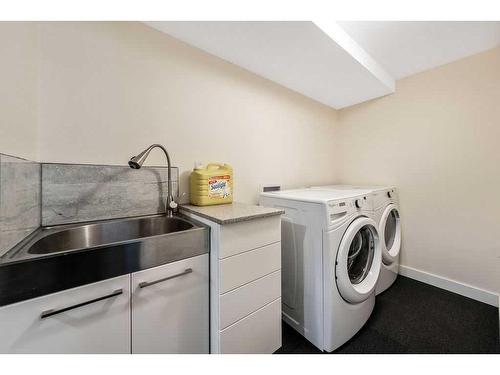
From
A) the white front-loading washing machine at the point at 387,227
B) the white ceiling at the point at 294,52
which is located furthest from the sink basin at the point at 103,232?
the white front-loading washing machine at the point at 387,227

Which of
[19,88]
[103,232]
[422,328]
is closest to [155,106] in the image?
[19,88]

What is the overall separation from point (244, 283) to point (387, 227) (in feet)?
5.36

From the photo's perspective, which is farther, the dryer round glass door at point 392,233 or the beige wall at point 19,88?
the dryer round glass door at point 392,233

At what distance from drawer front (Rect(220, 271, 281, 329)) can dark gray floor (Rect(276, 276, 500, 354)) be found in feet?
1.30

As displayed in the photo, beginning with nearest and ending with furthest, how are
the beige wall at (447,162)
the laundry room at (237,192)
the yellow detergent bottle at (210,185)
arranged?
1. the laundry room at (237,192)
2. the yellow detergent bottle at (210,185)
3. the beige wall at (447,162)

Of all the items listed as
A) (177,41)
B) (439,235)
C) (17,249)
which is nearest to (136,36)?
(177,41)

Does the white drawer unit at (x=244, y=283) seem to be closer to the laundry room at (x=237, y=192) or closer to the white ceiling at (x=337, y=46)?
the laundry room at (x=237, y=192)

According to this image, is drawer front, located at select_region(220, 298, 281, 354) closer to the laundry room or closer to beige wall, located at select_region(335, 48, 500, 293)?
the laundry room

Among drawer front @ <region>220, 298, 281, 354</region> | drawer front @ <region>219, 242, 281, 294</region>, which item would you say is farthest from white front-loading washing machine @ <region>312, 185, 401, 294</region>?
drawer front @ <region>220, 298, 281, 354</region>

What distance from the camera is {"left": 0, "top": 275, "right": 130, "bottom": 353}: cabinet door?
25.2 inches

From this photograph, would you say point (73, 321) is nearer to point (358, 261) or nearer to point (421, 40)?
point (358, 261)

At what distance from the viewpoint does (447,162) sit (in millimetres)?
1829

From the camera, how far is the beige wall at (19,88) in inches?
33.6

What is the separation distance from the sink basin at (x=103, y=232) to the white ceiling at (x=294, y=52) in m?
1.23
